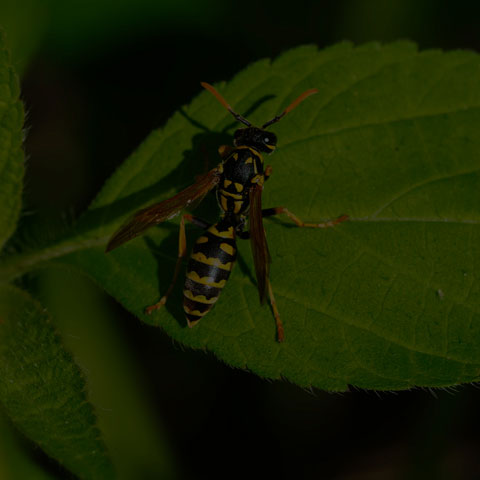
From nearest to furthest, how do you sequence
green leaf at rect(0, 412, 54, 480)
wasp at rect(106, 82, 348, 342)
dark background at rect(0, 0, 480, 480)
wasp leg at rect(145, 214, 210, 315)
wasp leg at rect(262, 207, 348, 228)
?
1. wasp at rect(106, 82, 348, 342)
2. wasp leg at rect(262, 207, 348, 228)
3. wasp leg at rect(145, 214, 210, 315)
4. green leaf at rect(0, 412, 54, 480)
5. dark background at rect(0, 0, 480, 480)

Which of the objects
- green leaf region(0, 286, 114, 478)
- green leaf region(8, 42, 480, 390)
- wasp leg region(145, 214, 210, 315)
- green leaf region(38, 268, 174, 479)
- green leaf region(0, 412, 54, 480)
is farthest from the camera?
green leaf region(38, 268, 174, 479)

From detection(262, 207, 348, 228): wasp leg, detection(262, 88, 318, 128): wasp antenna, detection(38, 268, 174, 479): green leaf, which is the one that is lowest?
detection(38, 268, 174, 479): green leaf

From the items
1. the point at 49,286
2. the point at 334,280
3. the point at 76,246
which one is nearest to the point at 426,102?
the point at 334,280

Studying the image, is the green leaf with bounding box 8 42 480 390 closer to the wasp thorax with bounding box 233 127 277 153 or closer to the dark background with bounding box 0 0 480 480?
the wasp thorax with bounding box 233 127 277 153

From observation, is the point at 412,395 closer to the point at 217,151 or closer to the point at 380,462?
the point at 380,462

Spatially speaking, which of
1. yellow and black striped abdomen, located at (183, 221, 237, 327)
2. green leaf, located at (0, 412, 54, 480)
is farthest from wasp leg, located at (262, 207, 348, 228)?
green leaf, located at (0, 412, 54, 480)

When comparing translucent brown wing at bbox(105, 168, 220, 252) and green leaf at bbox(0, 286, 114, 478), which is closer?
green leaf at bbox(0, 286, 114, 478)

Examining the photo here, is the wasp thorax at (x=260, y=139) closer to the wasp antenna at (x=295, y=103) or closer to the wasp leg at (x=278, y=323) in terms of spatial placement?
the wasp antenna at (x=295, y=103)
